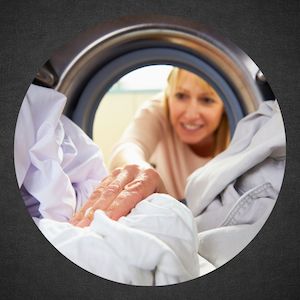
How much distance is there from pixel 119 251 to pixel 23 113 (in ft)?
1.13

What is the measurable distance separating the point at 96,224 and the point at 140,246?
3.6 inches

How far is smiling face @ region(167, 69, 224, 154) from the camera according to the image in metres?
2.02

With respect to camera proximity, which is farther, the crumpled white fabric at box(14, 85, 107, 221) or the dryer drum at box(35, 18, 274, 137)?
the dryer drum at box(35, 18, 274, 137)

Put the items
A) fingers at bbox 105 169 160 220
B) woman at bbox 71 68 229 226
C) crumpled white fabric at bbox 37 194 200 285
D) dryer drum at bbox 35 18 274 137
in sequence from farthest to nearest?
woman at bbox 71 68 229 226
dryer drum at bbox 35 18 274 137
fingers at bbox 105 169 160 220
crumpled white fabric at bbox 37 194 200 285

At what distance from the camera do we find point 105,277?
34.2 inches

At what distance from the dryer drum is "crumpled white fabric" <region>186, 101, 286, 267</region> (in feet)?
0.41

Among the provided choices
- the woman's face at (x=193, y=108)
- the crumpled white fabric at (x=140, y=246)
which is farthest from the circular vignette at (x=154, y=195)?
the woman's face at (x=193, y=108)

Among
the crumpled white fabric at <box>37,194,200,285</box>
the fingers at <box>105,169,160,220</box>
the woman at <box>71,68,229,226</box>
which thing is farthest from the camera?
the woman at <box>71,68,229,226</box>

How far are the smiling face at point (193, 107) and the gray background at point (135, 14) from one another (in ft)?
3.71

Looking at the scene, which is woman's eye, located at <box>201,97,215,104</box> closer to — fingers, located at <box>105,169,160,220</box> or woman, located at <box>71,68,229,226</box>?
woman, located at <box>71,68,229,226</box>

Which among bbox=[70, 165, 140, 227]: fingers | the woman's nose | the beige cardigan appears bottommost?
Result: bbox=[70, 165, 140, 227]: fingers

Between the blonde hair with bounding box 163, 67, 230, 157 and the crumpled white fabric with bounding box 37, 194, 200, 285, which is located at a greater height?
the blonde hair with bounding box 163, 67, 230, 157

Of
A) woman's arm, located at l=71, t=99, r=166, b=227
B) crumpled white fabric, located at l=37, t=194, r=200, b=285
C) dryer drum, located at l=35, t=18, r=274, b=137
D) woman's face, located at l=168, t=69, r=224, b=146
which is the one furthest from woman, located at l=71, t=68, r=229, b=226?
crumpled white fabric, located at l=37, t=194, r=200, b=285

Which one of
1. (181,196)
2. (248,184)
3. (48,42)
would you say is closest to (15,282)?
(48,42)
